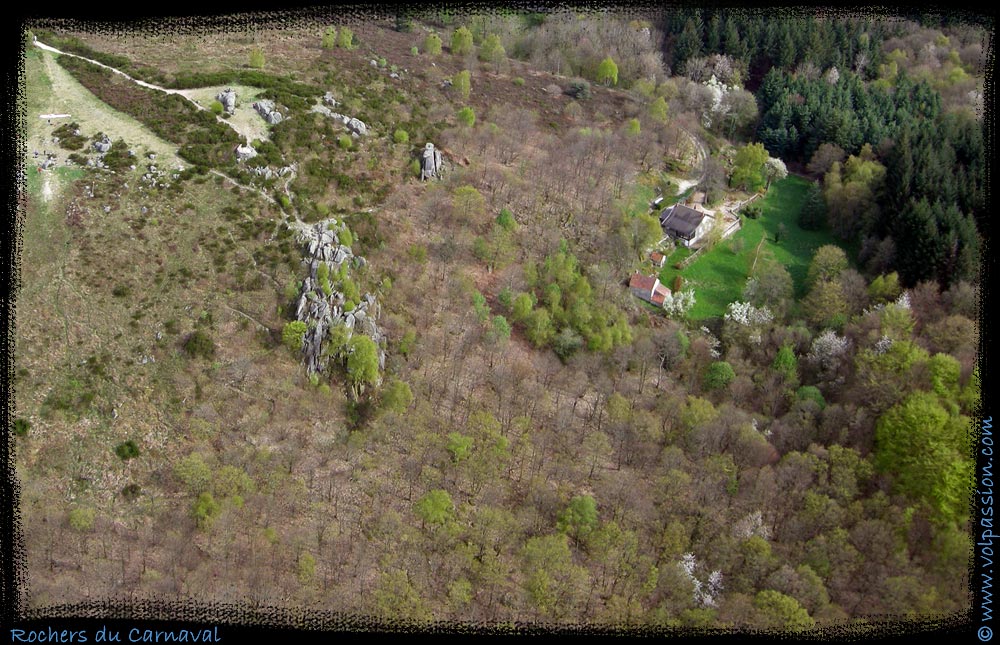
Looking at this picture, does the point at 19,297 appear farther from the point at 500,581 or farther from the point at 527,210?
the point at 527,210

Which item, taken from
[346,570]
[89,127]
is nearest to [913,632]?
[346,570]

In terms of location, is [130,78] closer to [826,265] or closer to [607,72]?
[607,72]

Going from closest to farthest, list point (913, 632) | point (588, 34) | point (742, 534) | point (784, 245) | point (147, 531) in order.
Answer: point (913, 632), point (147, 531), point (742, 534), point (784, 245), point (588, 34)

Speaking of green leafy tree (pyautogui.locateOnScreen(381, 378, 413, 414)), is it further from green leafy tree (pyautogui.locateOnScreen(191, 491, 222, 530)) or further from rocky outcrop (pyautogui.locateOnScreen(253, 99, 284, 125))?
rocky outcrop (pyautogui.locateOnScreen(253, 99, 284, 125))

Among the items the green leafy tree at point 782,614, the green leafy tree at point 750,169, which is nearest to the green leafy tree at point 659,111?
the green leafy tree at point 750,169

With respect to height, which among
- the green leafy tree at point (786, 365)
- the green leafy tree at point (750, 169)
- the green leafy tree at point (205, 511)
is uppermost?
the green leafy tree at point (750, 169)

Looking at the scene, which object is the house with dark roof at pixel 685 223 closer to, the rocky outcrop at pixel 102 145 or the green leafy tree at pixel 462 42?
the green leafy tree at pixel 462 42

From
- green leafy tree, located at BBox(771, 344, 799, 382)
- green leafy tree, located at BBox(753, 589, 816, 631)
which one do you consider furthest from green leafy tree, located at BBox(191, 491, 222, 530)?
green leafy tree, located at BBox(771, 344, 799, 382)
